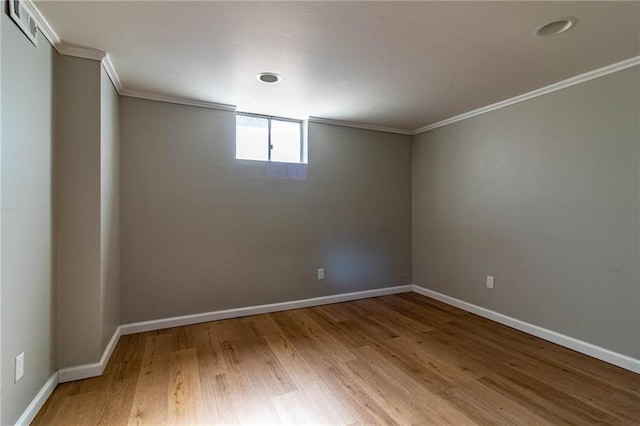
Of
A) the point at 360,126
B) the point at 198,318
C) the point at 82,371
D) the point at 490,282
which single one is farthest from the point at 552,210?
the point at 82,371

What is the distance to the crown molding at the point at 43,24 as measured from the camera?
5.10 ft

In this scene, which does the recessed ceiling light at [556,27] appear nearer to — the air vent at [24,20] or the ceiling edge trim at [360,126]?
the ceiling edge trim at [360,126]

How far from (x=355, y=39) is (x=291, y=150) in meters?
1.86

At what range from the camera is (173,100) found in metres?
2.89

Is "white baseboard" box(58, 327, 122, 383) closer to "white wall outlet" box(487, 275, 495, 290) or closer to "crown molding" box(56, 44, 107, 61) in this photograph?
"crown molding" box(56, 44, 107, 61)

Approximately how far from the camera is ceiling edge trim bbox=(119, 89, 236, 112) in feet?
8.93

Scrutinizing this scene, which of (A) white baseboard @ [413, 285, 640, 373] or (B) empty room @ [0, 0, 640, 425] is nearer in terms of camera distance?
(B) empty room @ [0, 0, 640, 425]

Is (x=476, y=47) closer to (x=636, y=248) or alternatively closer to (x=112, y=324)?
(x=636, y=248)

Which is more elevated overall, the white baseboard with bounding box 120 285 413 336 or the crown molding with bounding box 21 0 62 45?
the crown molding with bounding box 21 0 62 45

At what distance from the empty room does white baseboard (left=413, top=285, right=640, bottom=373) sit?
0.02 m

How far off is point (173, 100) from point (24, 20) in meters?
1.37

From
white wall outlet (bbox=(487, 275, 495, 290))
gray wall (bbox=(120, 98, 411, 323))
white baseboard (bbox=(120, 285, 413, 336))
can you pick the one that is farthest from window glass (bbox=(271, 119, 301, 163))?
white wall outlet (bbox=(487, 275, 495, 290))

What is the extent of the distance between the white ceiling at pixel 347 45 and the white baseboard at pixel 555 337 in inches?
85.9

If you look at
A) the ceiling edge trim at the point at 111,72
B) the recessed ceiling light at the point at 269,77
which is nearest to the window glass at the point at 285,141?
the recessed ceiling light at the point at 269,77
